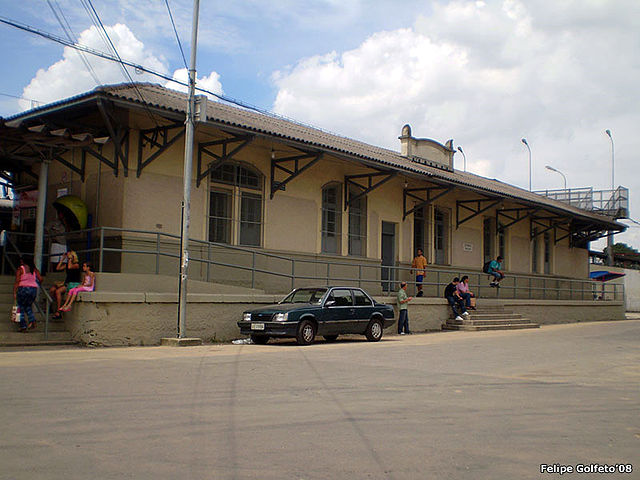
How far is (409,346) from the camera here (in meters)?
15.5

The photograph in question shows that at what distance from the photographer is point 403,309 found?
2000 cm

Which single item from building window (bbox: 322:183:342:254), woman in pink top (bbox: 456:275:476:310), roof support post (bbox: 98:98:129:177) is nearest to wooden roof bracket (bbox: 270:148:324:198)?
building window (bbox: 322:183:342:254)

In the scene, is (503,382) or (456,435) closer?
(456,435)

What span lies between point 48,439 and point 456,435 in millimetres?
3637

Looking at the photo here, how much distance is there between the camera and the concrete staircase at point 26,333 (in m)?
13.1

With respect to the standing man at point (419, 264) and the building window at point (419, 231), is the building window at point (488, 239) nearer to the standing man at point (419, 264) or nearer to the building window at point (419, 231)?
the building window at point (419, 231)

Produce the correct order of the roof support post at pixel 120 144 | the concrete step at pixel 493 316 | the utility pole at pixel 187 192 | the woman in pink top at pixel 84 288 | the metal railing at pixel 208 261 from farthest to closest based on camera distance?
the concrete step at pixel 493 316 → the metal railing at pixel 208 261 → the roof support post at pixel 120 144 → the utility pole at pixel 187 192 → the woman in pink top at pixel 84 288

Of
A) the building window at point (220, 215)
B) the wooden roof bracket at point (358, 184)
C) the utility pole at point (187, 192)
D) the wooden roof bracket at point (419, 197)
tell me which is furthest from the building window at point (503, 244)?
the utility pole at point (187, 192)

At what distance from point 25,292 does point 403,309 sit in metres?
10.8

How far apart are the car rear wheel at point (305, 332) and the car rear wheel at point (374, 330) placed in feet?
6.69

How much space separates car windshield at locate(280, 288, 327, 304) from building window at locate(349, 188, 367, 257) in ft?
23.7

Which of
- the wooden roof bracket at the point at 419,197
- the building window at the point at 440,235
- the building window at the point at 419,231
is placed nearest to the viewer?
the wooden roof bracket at the point at 419,197

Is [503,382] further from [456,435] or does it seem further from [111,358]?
[111,358]

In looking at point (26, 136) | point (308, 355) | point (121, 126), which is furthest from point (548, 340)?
point (26, 136)
